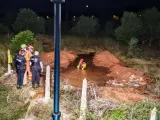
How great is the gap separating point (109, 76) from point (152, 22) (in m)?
11.0

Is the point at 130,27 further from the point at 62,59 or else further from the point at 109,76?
the point at 109,76

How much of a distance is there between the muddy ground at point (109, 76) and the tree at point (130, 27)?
12.5ft

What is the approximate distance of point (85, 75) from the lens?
15.6 meters

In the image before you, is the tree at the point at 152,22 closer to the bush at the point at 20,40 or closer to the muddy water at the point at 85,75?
the muddy water at the point at 85,75

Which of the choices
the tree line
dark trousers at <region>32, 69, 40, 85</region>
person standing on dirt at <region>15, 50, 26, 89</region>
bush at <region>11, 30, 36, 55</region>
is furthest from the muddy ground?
the tree line

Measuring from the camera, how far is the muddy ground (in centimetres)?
1177

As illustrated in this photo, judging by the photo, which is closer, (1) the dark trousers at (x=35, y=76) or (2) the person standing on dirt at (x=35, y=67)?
(2) the person standing on dirt at (x=35, y=67)

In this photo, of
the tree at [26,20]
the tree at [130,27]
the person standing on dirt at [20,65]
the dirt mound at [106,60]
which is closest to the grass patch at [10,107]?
the person standing on dirt at [20,65]

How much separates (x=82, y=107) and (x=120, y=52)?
554 inches

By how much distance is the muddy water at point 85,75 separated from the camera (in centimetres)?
1423

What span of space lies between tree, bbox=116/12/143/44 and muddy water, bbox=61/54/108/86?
5690 mm

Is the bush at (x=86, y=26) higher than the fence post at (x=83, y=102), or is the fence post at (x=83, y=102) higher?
the bush at (x=86, y=26)

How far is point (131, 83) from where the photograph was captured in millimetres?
14203

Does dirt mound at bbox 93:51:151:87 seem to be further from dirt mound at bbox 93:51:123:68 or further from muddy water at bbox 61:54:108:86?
muddy water at bbox 61:54:108:86
